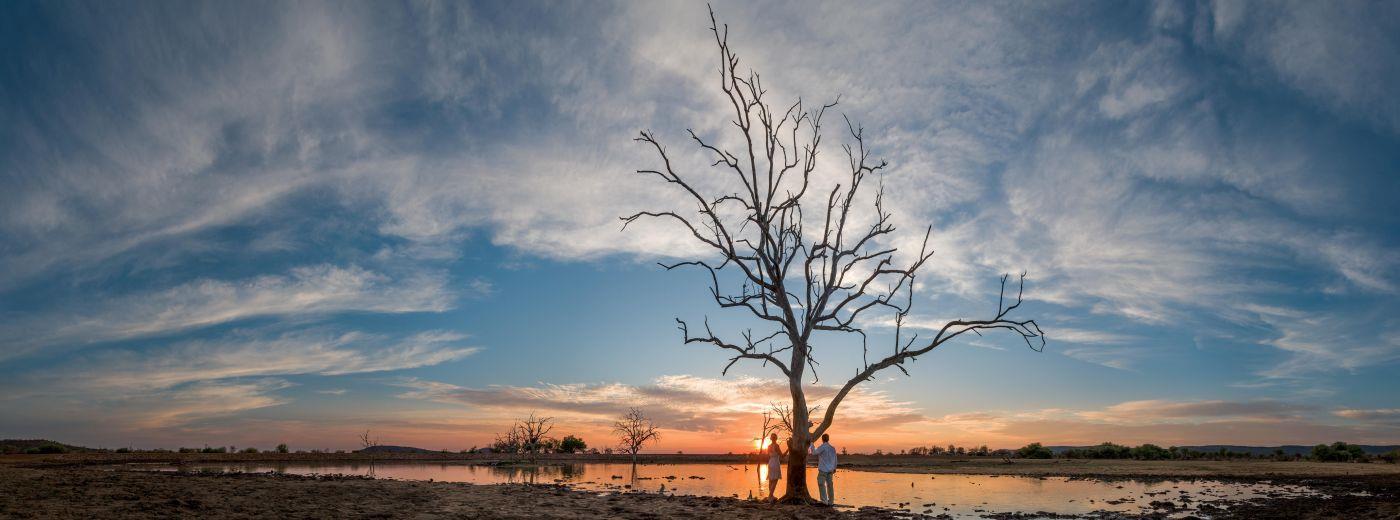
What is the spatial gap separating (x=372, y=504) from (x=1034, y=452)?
254 feet

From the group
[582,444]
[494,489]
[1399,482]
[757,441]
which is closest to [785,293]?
[494,489]

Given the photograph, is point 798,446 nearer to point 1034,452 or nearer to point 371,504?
point 371,504

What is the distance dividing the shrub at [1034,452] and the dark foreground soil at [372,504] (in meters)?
60.6

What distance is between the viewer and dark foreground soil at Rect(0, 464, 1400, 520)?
1222 cm

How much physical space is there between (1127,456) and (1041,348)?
66.8 meters

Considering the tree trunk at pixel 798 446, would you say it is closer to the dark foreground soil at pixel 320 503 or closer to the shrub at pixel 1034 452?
the dark foreground soil at pixel 320 503

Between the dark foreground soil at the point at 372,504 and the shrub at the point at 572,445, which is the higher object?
the dark foreground soil at the point at 372,504

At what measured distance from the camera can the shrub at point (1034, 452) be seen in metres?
75.2

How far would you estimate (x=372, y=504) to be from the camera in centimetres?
1409

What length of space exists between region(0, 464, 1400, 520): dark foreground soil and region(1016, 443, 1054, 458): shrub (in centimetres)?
6059

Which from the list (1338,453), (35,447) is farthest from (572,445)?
(1338,453)

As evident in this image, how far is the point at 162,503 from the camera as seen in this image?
12.8 meters

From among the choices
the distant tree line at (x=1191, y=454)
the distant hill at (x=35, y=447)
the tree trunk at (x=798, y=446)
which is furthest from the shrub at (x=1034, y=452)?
the distant hill at (x=35, y=447)

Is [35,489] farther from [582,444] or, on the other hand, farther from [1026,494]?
[582,444]
